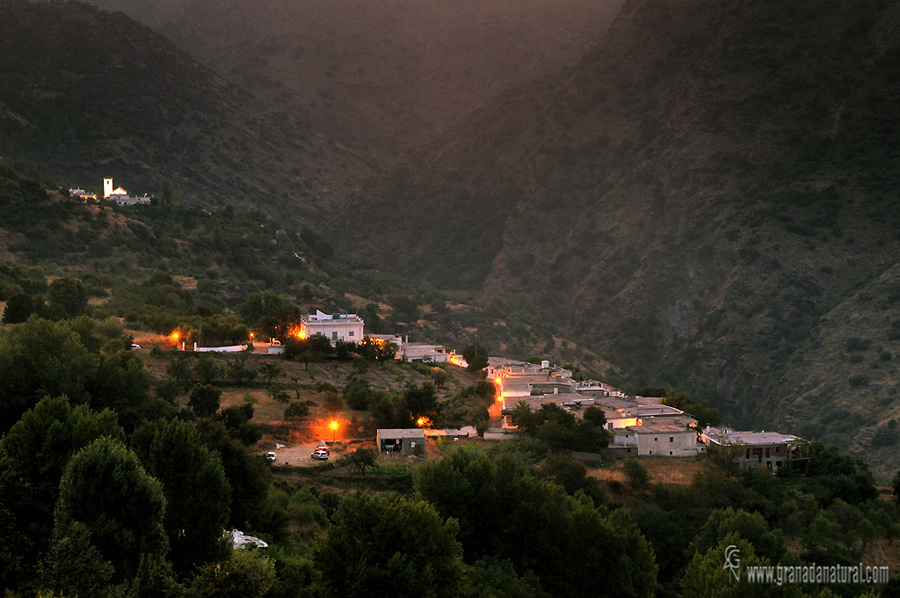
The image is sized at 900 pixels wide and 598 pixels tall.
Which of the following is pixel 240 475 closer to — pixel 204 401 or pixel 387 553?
pixel 387 553

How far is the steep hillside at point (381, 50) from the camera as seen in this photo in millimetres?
177125

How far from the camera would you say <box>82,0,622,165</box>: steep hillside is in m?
177

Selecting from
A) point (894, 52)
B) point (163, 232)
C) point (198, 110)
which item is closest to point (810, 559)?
point (163, 232)

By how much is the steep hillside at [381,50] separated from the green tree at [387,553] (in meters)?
161

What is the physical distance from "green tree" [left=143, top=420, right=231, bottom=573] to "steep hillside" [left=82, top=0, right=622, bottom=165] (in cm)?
15981

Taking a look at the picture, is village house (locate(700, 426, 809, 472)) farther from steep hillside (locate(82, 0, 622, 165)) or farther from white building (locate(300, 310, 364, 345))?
steep hillside (locate(82, 0, 622, 165))

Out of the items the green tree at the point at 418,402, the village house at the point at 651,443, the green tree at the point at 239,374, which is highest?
the green tree at the point at 239,374

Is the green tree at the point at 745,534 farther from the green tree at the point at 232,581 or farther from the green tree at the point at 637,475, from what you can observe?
the green tree at the point at 232,581

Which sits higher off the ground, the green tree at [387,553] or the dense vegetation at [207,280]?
the dense vegetation at [207,280]

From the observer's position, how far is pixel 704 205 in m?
96.1

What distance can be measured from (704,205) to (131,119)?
81771mm

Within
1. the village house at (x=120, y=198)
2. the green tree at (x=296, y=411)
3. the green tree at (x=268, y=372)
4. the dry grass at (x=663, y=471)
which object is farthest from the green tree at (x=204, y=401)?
the village house at (x=120, y=198)

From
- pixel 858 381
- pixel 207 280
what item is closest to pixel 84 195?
pixel 207 280

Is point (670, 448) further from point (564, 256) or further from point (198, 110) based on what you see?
point (198, 110)
